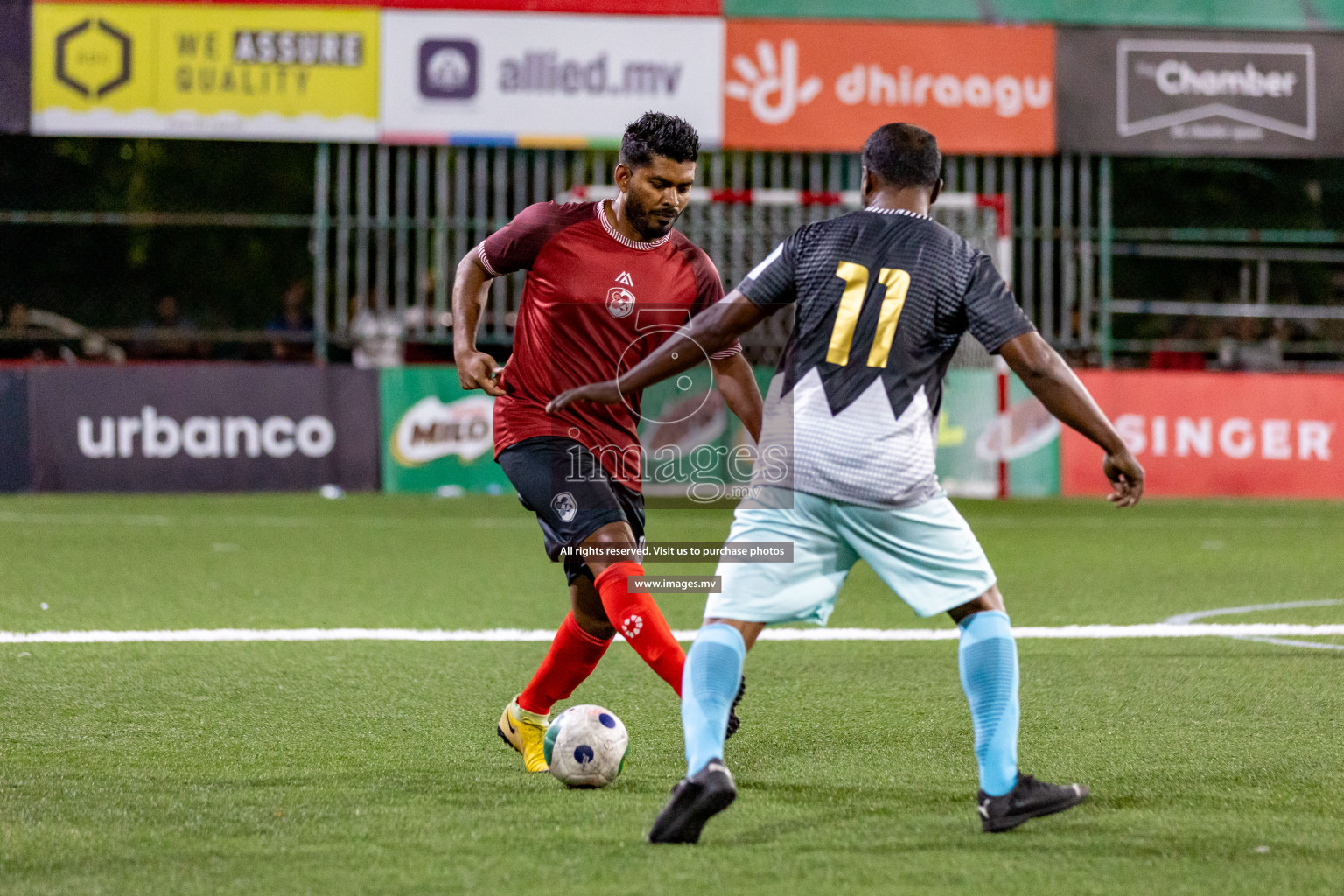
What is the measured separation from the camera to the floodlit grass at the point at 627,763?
12.9 ft

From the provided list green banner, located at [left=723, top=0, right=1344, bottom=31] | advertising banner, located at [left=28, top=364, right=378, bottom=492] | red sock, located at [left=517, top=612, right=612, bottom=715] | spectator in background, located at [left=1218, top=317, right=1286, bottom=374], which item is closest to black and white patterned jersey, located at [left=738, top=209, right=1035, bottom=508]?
red sock, located at [left=517, top=612, right=612, bottom=715]

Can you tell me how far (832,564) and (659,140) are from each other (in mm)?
1609

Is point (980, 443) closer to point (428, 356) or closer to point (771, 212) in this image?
point (771, 212)

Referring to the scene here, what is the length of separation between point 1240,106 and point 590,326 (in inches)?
553

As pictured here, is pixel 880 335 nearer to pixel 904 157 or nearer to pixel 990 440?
pixel 904 157

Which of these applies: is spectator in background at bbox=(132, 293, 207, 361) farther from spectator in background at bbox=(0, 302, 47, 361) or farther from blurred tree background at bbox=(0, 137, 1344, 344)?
blurred tree background at bbox=(0, 137, 1344, 344)

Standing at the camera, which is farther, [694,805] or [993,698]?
[993,698]

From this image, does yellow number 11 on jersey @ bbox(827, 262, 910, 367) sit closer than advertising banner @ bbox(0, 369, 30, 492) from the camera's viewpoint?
Yes

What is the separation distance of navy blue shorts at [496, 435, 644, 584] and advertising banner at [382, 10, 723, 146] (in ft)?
38.7

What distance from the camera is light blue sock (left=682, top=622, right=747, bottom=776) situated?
4.18 m

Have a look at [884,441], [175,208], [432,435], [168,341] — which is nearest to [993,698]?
[884,441]

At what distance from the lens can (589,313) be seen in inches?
211

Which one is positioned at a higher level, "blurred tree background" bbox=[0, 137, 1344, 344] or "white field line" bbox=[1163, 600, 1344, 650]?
"blurred tree background" bbox=[0, 137, 1344, 344]

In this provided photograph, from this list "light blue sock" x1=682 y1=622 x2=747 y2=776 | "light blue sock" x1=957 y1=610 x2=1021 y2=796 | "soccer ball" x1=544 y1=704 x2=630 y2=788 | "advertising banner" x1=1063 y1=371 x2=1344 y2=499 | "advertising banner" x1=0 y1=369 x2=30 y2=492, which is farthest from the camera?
"advertising banner" x1=1063 y1=371 x2=1344 y2=499
